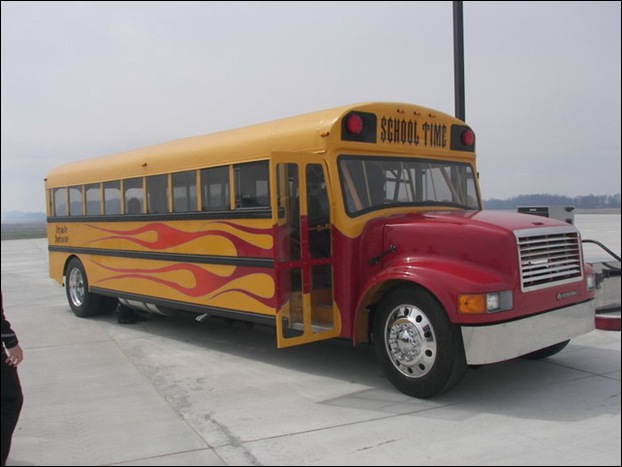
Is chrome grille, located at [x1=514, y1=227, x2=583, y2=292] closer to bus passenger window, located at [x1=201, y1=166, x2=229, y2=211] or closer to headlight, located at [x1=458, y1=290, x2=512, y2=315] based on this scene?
headlight, located at [x1=458, y1=290, x2=512, y2=315]

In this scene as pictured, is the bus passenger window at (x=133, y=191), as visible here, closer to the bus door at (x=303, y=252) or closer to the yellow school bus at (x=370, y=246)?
the yellow school bus at (x=370, y=246)

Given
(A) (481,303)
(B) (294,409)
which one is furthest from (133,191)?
(A) (481,303)

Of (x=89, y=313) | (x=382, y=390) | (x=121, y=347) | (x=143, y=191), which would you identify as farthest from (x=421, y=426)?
(x=89, y=313)

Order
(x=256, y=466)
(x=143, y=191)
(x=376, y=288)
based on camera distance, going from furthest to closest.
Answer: (x=143, y=191) → (x=376, y=288) → (x=256, y=466)

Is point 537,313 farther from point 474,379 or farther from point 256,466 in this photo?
point 256,466

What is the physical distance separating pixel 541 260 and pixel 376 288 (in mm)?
1356

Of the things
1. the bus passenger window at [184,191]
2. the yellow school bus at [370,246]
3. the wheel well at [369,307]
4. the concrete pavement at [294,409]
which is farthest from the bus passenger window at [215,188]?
the wheel well at [369,307]

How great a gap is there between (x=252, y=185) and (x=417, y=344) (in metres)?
2.34

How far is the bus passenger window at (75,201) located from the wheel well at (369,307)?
5.86 meters

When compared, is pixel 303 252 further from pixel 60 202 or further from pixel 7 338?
pixel 60 202

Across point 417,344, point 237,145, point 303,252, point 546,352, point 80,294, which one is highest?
point 237,145

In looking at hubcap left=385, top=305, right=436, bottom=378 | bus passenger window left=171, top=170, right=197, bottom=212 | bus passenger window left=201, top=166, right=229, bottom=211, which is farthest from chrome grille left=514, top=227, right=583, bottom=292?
bus passenger window left=171, top=170, right=197, bottom=212

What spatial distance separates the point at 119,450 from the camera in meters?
4.08

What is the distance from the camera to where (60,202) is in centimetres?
1009
